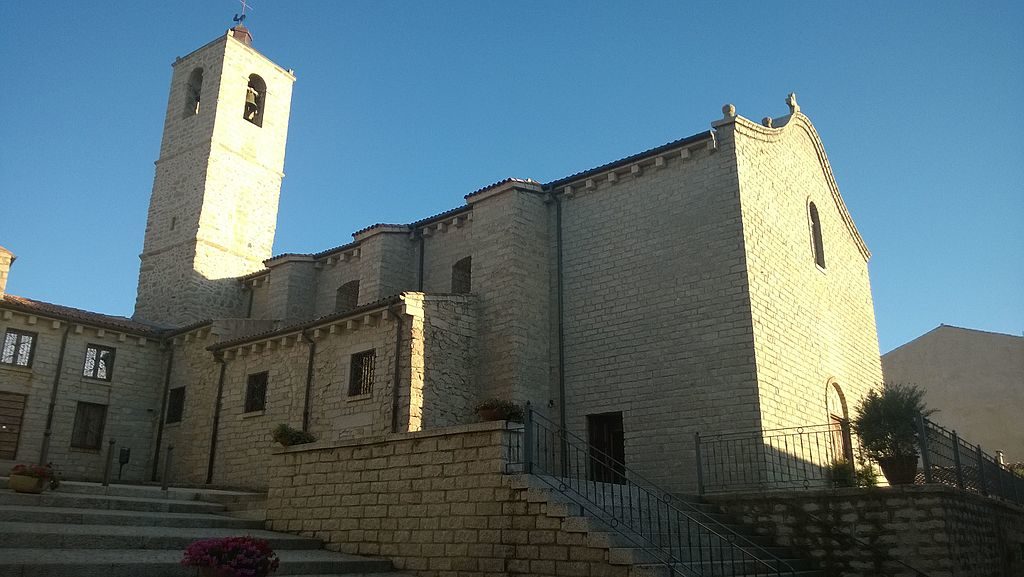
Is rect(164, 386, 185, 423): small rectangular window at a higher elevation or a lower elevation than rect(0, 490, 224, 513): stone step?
higher

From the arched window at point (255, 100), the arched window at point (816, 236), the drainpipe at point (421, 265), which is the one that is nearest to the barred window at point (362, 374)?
the drainpipe at point (421, 265)

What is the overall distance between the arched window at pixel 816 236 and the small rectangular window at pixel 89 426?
20.8 metres

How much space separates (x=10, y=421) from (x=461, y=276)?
499 inches

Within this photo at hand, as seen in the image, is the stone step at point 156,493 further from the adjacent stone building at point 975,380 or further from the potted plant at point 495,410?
the adjacent stone building at point 975,380

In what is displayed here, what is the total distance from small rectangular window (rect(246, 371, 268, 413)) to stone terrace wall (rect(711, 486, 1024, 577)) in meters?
12.3

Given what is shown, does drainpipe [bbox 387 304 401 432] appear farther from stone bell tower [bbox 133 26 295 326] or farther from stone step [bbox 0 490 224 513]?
stone bell tower [bbox 133 26 295 326]

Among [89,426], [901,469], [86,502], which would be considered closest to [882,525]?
[901,469]

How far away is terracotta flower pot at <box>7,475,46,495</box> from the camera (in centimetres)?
1209

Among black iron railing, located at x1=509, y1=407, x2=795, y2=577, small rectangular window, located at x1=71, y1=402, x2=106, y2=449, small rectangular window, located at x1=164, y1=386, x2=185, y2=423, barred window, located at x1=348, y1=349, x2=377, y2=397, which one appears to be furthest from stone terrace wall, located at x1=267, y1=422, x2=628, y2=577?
small rectangular window, located at x1=71, y1=402, x2=106, y2=449

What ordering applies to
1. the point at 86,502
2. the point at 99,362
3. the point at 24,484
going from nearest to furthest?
1. the point at 86,502
2. the point at 24,484
3. the point at 99,362

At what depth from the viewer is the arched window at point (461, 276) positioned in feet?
68.2

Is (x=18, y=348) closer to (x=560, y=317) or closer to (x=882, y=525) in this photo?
(x=560, y=317)

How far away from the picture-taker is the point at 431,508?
36.9 feet

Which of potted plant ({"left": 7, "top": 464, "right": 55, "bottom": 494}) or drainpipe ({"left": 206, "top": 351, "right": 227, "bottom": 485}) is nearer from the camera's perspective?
potted plant ({"left": 7, "top": 464, "right": 55, "bottom": 494})
